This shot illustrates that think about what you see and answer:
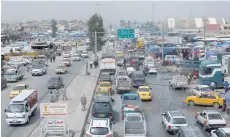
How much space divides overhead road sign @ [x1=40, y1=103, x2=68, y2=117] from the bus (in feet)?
61.1

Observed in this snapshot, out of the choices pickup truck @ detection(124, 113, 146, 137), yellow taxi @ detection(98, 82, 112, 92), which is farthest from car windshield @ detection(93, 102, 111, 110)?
yellow taxi @ detection(98, 82, 112, 92)

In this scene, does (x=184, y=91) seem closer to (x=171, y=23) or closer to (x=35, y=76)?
(x=35, y=76)

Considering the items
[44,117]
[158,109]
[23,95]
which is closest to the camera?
[44,117]

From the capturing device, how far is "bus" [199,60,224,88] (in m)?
32.5

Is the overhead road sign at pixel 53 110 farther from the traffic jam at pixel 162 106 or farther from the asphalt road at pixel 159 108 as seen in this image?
the asphalt road at pixel 159 108

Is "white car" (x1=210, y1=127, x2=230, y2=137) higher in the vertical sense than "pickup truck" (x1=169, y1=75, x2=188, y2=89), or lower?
higher

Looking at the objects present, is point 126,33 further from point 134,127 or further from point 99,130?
point 99,130

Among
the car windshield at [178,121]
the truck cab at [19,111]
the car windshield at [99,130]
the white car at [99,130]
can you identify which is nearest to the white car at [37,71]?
the truck cab at [19,111]

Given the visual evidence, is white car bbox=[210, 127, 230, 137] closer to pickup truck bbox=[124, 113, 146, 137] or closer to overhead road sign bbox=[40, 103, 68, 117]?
pickup truck bbox=[124, 113, 146, 137]

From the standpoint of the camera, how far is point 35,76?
4150 centimetres

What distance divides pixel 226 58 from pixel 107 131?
65.2 feet

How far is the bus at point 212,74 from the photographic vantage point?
32.5m

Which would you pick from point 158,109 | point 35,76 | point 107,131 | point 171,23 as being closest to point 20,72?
point 35,76

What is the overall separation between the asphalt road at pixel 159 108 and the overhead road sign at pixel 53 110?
8.86ft
